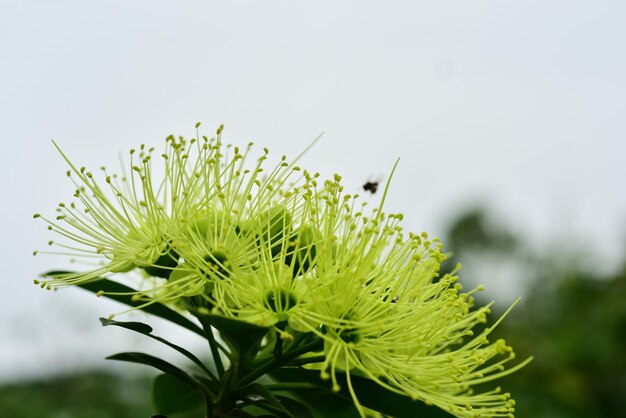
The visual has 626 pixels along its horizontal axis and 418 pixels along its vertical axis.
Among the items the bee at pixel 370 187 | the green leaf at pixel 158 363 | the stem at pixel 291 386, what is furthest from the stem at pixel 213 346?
the bee at pixel 370 187

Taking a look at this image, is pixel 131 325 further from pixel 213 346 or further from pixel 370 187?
pixel 370 187

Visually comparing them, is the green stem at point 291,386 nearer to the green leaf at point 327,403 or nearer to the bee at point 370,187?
the green leaf at point 327,403

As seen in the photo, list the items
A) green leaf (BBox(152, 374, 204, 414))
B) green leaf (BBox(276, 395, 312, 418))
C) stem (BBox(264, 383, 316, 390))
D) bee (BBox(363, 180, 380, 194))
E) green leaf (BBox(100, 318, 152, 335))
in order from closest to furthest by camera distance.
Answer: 1. green leaf (BBox(100, 318, 152, 335))
2. green leaf (BBox(276, 395, 312, 418))
3. stem (BBox(264, 383, 316, 390))
4. green leaf (BBox(152, 374, 204, 414))
5. bee (BBox(363, 180, 380, 194))

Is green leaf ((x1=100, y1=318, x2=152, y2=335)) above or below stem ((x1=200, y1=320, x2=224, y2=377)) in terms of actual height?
below

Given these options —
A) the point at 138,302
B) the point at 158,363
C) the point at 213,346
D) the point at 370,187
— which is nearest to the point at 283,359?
the point at 213,346

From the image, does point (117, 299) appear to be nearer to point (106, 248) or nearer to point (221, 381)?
point (106, 248)

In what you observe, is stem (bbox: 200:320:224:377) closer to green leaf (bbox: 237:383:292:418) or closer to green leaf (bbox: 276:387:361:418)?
green leaf (bbox: 237:383:292:418)

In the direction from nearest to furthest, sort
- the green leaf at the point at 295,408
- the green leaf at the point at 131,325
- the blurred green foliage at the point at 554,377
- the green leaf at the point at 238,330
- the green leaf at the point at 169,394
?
1. the green leaf at the point at 238,330
2. the green leaf at the point at 131,325
3. the green leaf at the point at 295,408
4. the green leaf at the point at 169,394
5. the blurred green foliage at the point at 554,377

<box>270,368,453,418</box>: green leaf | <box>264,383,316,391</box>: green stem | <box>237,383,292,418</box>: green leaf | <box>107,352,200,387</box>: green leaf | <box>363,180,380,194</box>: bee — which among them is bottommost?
<box>107,352,200,387</box>: green leaf

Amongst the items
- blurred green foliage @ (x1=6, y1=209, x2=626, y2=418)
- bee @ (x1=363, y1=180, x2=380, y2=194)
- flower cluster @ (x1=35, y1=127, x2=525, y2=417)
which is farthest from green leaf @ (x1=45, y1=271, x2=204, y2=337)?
blurred green foliage @ (x1=6, y1=209, x2=626, y2=418)
